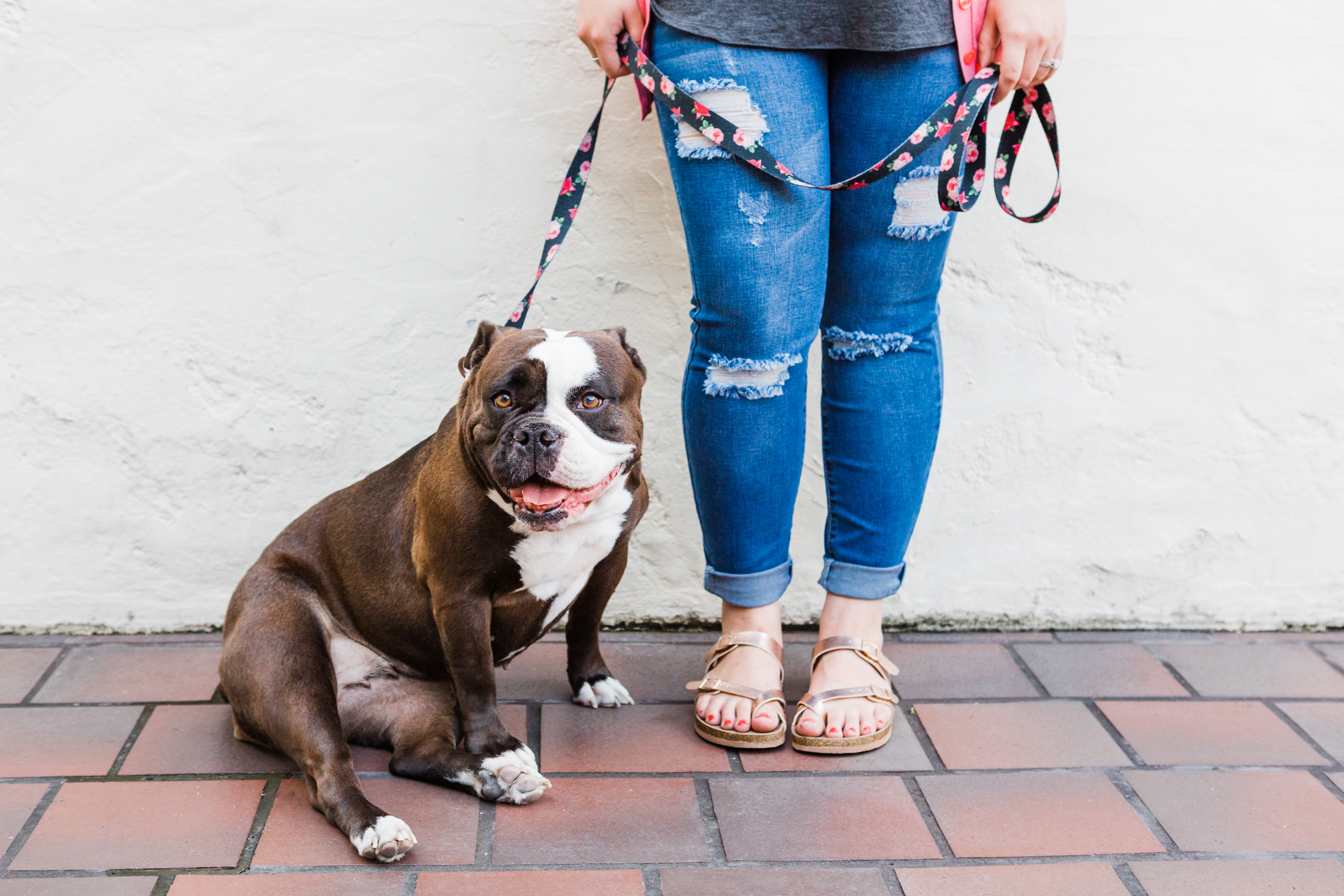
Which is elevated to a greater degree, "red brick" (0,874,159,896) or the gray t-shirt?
the gray t-shirt

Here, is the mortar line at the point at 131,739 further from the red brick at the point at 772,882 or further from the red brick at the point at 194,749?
the red brick at the point at 772,882

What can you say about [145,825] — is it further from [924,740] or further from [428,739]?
[924,740]

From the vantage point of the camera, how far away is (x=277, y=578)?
1.97 metres

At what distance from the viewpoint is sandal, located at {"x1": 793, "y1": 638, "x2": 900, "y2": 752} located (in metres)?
2.00

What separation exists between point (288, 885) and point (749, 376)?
1065 millimetres

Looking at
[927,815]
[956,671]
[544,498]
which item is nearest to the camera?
[544,498]

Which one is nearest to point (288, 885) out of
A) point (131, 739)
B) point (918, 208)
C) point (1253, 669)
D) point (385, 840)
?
point (385, 840)

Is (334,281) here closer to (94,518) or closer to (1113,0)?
(94,518)

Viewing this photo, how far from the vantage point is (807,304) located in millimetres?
1908

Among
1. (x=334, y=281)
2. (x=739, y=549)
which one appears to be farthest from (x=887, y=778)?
(x=334, y=281)

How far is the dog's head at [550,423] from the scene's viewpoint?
168 cm

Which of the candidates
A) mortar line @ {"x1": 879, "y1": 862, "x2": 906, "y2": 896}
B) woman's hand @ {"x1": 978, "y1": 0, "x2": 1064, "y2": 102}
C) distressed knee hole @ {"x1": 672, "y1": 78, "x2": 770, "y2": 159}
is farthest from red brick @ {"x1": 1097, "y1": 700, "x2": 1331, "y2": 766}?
distressed knee hole @ {"x1": 672, "y1": 78, "x2": 770, "y2": 159}

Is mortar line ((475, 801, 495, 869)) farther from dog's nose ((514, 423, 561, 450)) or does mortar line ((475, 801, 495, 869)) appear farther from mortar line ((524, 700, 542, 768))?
dog's nose ((514, 423, 561, 450))

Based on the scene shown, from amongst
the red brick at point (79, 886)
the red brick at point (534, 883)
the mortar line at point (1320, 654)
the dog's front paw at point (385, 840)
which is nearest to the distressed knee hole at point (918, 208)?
the red brick at point (534, 883)
